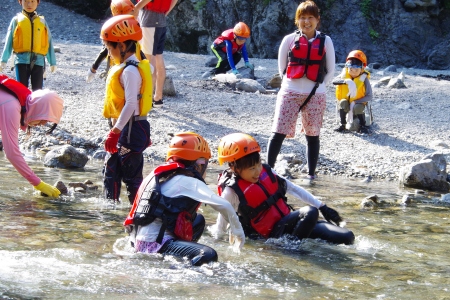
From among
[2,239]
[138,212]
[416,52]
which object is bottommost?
[2,239]

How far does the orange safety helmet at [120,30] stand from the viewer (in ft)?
18.7

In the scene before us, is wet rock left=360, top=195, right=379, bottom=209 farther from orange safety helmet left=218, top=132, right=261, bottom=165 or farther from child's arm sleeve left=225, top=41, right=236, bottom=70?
child's arm sleeve left=225, top=41, right=236, bottom=70

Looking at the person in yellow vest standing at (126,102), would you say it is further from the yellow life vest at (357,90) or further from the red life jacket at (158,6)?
the yellow life vest at (357,90)

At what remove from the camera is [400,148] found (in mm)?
9766

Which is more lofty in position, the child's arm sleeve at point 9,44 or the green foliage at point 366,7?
the green foliage at point 366,7

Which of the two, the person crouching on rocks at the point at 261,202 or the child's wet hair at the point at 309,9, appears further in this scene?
the child's wet hair at the point at 309,9

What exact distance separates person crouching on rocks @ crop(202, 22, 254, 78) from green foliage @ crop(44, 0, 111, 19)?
1229cm

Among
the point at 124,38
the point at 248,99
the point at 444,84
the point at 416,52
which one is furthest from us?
the point at 416,52

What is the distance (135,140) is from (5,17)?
19.4 meters

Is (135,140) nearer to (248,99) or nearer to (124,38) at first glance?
(124,38)

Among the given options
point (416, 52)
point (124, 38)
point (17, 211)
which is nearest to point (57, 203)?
point (17, 211)

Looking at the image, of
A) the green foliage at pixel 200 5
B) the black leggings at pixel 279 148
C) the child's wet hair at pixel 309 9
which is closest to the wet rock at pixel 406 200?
the black leggings at pixel 279 148

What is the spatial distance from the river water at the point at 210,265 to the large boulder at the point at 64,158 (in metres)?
1.29

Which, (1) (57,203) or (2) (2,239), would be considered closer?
(2) (2,239)
